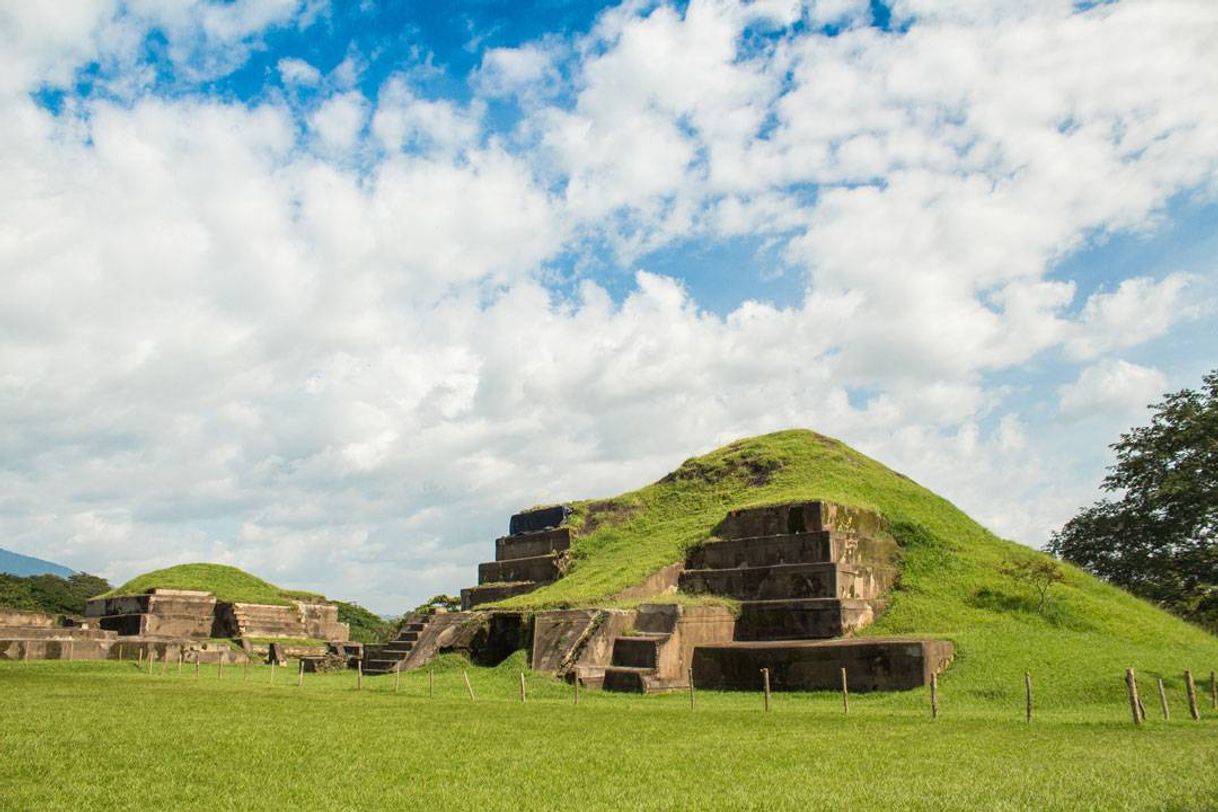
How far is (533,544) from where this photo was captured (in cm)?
3086

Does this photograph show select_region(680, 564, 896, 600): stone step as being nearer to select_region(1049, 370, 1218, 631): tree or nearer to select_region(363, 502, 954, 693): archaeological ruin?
select_region(363, 502, 954, 693): archaeological ruin

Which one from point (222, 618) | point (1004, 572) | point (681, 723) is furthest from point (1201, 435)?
point (222, 618)

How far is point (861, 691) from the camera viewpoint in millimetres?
17703

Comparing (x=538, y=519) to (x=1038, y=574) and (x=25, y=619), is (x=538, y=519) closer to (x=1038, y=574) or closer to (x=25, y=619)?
(x=1038, y=574)

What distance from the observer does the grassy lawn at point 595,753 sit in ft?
24.9

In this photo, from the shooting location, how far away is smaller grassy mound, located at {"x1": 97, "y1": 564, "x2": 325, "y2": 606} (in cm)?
3444

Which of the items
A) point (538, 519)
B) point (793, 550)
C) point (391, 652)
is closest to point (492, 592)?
point (538, 519)

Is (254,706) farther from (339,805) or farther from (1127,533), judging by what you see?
(1127,533)

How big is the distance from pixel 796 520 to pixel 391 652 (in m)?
11.5

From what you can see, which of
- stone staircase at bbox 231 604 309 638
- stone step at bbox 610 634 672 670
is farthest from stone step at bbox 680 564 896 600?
stone staircase at bbox 231 604 309 638

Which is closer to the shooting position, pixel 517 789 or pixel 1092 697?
pixel 517 789

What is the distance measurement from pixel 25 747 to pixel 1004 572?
20444mm

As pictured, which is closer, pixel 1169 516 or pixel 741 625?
pixel 741 625

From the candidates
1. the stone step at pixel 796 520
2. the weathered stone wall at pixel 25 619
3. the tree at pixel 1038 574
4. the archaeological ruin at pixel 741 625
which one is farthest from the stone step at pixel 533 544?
the weathered stone wall at pixel 25 619
